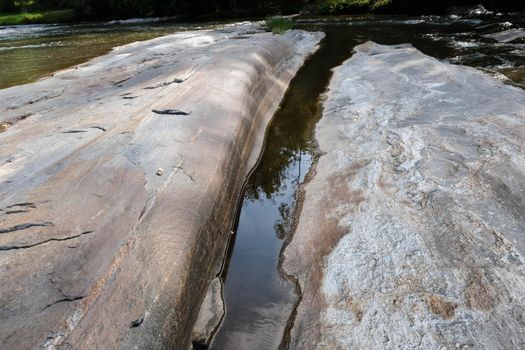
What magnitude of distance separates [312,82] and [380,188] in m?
4.61

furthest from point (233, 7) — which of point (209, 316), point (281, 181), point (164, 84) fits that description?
point (209, 316)

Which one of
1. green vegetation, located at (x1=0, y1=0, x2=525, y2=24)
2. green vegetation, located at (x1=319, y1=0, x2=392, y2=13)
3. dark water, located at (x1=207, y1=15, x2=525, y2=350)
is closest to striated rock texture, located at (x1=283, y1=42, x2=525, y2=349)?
dark water, located at (x1=207, y1=15, x2=525, y2=350)

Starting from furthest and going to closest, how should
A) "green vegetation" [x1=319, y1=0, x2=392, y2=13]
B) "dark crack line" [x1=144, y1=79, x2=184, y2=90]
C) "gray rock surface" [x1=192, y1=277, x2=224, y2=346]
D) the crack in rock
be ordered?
"green vegetation" [x1=319, y1=0, x2=392, y2=13] → "dark crack line" [x1=144, y1=79, x2=184, y2=90] → the crack in rock → "gray rock surface" [x1=192, y1=277, x2=224, y2=346]

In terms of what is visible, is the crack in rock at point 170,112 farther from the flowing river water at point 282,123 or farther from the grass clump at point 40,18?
the grass clump at point 40,18

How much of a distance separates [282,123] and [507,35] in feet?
Answer: 23.1

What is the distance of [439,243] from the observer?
2697 millimetres

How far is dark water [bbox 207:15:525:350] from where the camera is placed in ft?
8.30

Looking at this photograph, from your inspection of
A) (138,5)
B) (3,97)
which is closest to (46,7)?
(138,5)

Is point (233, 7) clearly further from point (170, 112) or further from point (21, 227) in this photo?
point (21, 227)

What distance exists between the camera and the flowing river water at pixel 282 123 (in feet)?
8.52

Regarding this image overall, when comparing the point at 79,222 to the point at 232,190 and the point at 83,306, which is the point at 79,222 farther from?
the point at 232,190

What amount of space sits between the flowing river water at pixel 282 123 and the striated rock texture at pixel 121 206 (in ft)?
0.67

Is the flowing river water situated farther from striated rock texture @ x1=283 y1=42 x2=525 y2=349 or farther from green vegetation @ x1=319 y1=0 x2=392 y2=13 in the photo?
green vegetation @ x1=319 y1=0 x2=392 y2=13

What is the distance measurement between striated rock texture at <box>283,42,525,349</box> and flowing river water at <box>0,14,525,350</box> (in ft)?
0.61
